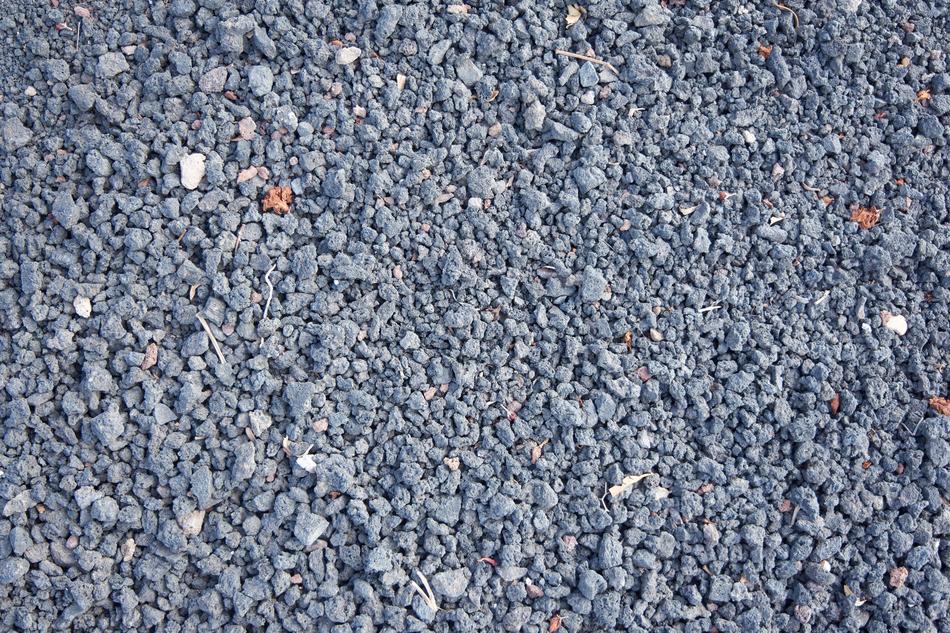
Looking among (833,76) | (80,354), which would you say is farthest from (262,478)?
(833,76)

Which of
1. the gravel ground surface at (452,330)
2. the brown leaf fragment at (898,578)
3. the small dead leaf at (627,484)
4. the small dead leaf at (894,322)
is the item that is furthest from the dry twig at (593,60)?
the brown leaf fragment at (898,578)

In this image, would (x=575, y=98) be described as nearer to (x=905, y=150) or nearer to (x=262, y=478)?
(x=905, y=150)

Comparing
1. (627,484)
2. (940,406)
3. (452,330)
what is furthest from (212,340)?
(940,406)

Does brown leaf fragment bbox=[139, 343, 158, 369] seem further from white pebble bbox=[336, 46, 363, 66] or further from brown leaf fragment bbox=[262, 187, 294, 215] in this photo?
white pebble bbox=[336, 46, 363, 66]

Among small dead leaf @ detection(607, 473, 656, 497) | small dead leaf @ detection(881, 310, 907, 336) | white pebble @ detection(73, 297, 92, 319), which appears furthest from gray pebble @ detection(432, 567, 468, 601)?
small dead leaf @ detection(881, 310, 907, 336)

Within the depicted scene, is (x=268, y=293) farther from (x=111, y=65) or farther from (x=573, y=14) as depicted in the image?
(x=573, y=14)

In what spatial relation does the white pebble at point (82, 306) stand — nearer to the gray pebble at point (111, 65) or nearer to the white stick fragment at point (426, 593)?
the gray pebble at point (111, 65)
